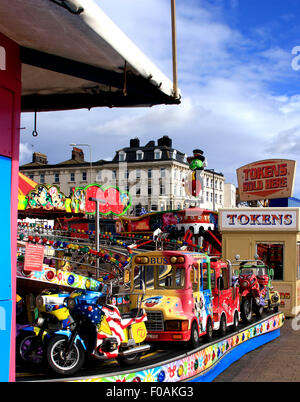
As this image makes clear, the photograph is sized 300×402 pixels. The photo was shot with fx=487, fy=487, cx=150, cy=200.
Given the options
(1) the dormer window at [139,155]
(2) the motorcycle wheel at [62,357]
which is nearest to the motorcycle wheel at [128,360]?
(2) the motorcycle wheel at [62,357]

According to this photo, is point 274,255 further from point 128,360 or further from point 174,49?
point 174,49

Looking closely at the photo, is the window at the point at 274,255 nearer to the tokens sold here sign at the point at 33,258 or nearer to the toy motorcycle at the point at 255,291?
the toy motorcycle at the point at 255,291

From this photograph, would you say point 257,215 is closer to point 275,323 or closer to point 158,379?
point 275,323

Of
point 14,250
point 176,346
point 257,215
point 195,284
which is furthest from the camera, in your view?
point 257,215

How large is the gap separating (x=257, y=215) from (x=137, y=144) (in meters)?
63.2

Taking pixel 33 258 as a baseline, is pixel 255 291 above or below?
below

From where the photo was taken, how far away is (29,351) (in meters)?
8.09

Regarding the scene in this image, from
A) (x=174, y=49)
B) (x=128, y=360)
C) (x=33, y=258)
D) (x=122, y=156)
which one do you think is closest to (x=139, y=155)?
(x=122, y=156)

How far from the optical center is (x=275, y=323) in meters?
15.8

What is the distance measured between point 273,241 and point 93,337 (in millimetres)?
13073

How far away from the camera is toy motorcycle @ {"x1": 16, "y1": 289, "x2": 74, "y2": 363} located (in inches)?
315

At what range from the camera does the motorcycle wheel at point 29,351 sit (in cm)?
801

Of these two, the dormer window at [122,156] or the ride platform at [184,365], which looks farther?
the dormer window at [122,156]

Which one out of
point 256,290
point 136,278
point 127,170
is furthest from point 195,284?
point 127,170
